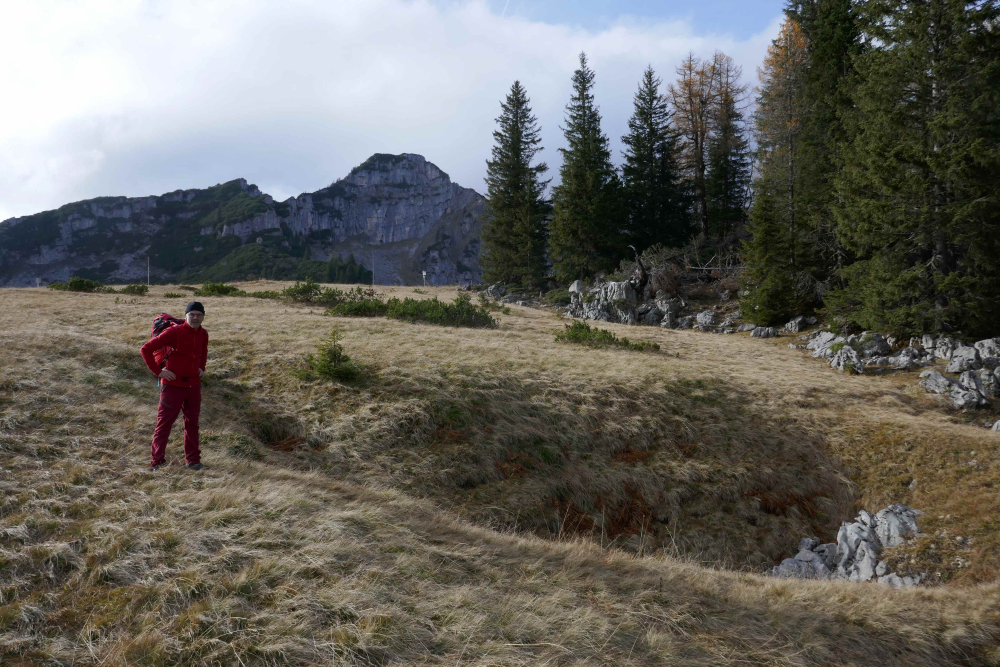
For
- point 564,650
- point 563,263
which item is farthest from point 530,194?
point 564,650

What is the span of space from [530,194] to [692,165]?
47.8 feet

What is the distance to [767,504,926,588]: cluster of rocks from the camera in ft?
26.1

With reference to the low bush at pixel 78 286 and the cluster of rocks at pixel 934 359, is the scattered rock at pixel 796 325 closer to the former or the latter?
the cluster of rocks at pixel 934 359

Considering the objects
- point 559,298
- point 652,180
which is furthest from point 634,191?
point 559,298

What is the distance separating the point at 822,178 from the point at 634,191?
1714 centimetres

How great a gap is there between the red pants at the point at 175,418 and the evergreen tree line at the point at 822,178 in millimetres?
21856

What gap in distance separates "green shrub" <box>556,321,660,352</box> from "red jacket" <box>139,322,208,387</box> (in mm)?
13838

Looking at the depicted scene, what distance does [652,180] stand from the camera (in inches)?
1635

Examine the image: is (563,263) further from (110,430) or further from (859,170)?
(110,430)

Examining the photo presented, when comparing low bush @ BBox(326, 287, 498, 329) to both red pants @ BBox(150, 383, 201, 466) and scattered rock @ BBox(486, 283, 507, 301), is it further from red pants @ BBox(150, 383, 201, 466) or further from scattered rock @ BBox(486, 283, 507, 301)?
scattered rock @ BBox(486, 283, 507, 301)

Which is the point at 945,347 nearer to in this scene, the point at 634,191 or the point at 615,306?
the point at 615,306

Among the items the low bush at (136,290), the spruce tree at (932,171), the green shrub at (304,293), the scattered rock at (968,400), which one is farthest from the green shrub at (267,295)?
the scattered rock at (968,400)

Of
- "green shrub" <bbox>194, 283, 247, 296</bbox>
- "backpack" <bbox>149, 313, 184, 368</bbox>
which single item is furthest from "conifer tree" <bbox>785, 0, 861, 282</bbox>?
"green shrub" <bbox>194, 283, 247, 296</bbox>

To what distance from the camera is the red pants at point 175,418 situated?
258 inches
